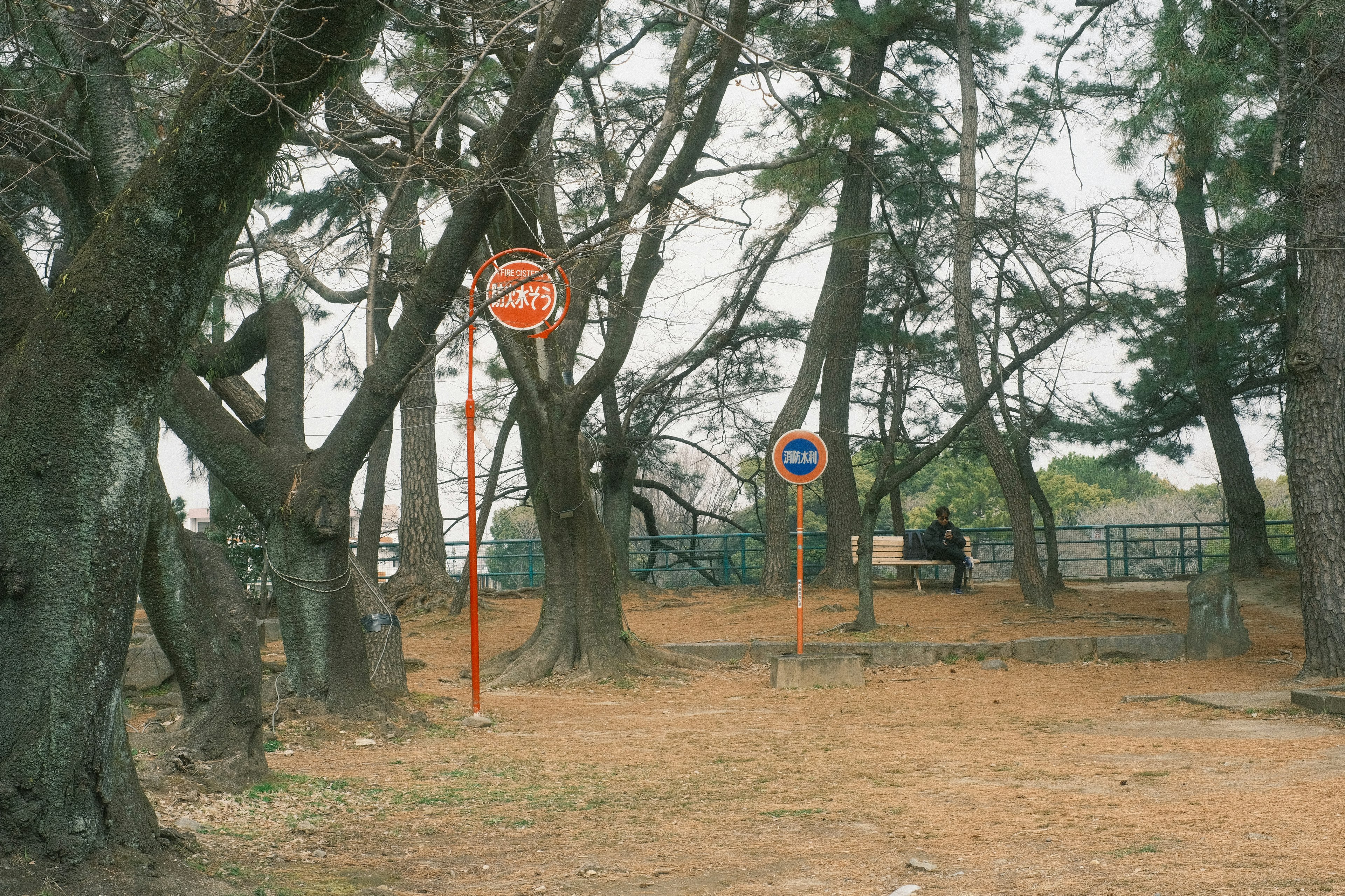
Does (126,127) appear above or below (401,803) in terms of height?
above

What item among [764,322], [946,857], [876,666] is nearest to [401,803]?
[946,857]

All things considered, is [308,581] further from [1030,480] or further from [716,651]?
[1030,480]

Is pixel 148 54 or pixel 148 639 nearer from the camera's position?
pixel 148 54

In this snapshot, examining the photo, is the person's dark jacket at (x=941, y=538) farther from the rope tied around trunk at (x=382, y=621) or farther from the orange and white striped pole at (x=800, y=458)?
the rope tied around trunk at (x=382, y=621)

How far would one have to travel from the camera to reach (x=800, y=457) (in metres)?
11.7

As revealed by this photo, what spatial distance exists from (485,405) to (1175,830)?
1447 centimetres

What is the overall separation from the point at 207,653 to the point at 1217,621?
9.97m

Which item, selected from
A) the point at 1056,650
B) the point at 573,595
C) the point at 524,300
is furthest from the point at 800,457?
the point at 524,300

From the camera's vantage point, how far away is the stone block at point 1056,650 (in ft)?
40.7

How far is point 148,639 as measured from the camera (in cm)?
1098

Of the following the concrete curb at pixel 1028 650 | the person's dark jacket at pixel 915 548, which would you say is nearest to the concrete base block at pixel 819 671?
the concrete curb at pixel 1028 650

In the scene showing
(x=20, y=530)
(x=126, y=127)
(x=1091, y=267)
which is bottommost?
(x=20, y=530)

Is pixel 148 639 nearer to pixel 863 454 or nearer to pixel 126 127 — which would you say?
pixel 126 127

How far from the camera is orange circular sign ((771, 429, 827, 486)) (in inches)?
457
